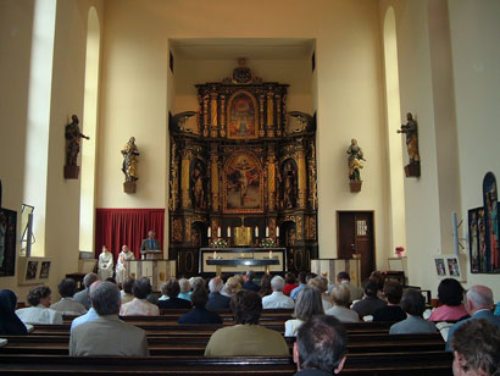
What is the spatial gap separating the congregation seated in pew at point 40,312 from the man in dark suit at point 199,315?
58.4 inches

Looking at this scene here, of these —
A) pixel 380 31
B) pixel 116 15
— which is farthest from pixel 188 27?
pixel 380 31

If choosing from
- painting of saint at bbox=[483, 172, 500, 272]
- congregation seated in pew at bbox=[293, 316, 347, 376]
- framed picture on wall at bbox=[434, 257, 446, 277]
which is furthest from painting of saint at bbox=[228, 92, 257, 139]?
congregation seated in pew at bbox=[293, 316, 347, 376]

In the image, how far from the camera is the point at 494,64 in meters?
10.5

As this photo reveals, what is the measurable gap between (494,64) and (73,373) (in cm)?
950

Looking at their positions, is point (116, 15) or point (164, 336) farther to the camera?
point (116, 15)

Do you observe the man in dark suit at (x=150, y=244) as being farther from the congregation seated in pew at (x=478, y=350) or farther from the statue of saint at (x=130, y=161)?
the congregation seated in pew at (x=478, y=350)

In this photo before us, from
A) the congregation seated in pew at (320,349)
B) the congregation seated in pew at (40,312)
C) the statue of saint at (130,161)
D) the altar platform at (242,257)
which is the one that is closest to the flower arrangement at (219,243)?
the altar platform at (242,257)

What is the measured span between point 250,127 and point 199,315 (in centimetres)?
1549

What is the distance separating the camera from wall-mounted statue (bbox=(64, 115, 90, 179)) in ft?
48.0

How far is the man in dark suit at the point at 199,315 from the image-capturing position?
595 cm

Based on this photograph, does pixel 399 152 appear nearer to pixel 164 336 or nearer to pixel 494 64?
pixel 494 64

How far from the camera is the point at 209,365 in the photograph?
350cm

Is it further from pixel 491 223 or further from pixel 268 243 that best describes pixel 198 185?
pixel 491 223

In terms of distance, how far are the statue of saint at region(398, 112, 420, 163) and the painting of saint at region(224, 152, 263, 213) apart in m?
6.99
